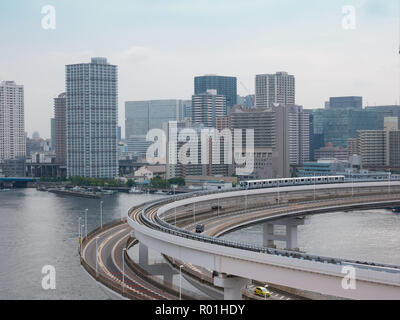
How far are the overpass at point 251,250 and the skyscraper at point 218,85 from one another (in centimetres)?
7782

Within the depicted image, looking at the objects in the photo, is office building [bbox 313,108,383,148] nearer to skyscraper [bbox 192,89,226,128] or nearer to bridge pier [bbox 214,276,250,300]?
skyscraper [bbox 192,89,226,128]

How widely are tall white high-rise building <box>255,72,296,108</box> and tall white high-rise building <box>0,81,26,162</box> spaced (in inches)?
1520

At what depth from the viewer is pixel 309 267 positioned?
9773 mm

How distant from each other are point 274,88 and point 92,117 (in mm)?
39015

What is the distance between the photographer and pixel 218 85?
103 metres

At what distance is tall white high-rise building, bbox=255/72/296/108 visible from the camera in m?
91.2

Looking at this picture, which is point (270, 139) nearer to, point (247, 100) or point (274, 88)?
point (274, 88)

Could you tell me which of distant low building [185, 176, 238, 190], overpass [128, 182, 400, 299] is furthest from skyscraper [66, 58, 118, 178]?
overpass [128, 182, 400, 299]

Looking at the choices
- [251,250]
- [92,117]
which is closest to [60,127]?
[92,117]

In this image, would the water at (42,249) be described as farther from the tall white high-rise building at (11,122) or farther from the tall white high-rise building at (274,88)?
the tall white high-rise building at (274,88)

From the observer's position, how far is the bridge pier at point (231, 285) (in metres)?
11.2

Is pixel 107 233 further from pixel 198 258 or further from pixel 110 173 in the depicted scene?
pixel 110 173

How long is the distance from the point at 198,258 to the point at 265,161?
44.2 meters

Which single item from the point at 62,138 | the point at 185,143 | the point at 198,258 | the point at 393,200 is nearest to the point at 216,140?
the point at 185,143
